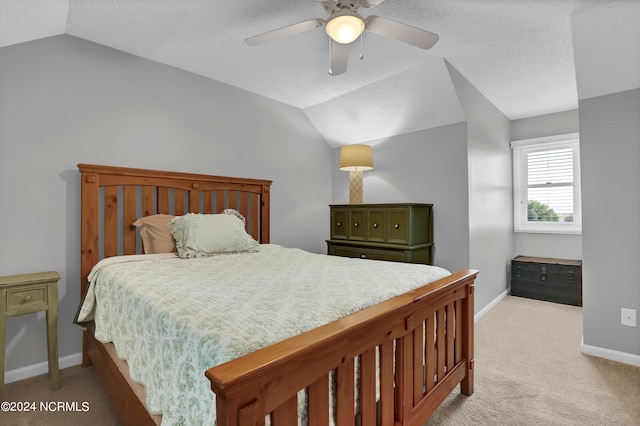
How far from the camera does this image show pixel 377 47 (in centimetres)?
252

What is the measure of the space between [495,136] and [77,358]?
462 centimetres

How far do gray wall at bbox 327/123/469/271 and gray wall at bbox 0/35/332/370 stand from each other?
164 cm

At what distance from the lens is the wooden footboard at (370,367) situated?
0.73 metres

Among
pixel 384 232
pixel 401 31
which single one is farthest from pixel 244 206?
pixel 401 31

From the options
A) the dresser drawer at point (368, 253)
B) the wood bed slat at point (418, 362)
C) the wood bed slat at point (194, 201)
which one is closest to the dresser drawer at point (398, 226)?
the dresser drawer at point (368, 253)

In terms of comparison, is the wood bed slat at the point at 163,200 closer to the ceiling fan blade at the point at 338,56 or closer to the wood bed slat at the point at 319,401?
the ceiling fan blade at the point at 338,56

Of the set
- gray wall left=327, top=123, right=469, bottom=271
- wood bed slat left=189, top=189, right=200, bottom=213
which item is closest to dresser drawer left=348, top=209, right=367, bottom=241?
gray wall left=327, top=123, right=469, bottom=271

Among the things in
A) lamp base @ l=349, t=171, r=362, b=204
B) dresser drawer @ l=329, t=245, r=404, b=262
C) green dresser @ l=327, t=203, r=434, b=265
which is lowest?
dresser drawer @ l=329, t=245, r=404, b=262

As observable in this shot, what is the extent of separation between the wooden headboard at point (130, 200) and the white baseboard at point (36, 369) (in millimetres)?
539

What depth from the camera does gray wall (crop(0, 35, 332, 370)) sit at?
6.97 feet

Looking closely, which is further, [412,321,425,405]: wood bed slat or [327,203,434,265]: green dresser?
[327,203,434,265]: green dresser

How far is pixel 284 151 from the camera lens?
374cm

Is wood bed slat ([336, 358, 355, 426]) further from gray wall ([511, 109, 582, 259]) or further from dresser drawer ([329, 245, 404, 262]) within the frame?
gray wall ([511, 109, 582, 259])

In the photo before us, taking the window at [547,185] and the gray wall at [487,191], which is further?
the window at [547,185]
